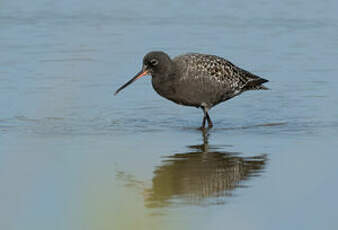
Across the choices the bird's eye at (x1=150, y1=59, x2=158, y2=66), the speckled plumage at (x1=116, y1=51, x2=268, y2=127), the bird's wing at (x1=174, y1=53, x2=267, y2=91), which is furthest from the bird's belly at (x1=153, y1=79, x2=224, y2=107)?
the bird's eye at (x1=150, y1=59, x2=158, y2=66)

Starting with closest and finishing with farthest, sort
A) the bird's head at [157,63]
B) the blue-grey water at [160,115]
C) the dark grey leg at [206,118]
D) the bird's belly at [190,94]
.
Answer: the blue-grey water at [160,115], the bird's head at [157,63], the bird's belly at [190,94], the dark grey leg at [206,118]

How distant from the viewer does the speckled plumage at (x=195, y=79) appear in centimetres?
1121

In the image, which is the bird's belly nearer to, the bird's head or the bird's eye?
the bird's head

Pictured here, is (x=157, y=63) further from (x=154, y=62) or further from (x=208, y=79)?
(x=208, y=79)

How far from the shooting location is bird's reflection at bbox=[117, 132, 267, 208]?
759 cm

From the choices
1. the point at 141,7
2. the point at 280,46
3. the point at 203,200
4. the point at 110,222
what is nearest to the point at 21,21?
the point at 141,7

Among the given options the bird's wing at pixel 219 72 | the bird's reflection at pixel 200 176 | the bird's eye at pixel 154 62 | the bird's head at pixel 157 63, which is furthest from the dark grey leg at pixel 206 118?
the bird's reflection at pixel 200 176

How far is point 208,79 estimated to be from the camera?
11641 mm

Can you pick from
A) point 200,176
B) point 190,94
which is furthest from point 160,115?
point 200,176

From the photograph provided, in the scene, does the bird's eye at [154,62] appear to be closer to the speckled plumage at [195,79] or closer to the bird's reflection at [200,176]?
the speckled plumage at [195,79]

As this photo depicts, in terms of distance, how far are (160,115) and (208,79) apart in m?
0.81

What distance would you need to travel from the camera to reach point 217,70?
11812mm

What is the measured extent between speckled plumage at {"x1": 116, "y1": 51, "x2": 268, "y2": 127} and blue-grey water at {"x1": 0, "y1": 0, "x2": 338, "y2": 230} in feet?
1.09

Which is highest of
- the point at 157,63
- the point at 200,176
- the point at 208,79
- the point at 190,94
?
the point at 157,63
